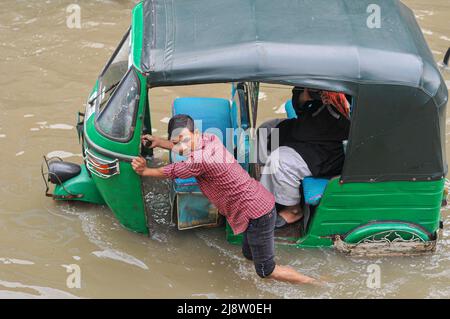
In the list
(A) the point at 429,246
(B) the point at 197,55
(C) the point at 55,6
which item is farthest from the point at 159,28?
(C) the point at 55,6

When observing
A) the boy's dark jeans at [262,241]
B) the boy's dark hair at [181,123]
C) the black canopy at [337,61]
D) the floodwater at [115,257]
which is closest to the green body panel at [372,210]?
the black canopy at [337,61]

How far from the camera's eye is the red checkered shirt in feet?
14.3

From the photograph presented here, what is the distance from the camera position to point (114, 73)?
523 cm

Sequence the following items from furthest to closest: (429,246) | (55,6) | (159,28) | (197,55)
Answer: (55,6) < (429,246) < (159,28) < (197,55)

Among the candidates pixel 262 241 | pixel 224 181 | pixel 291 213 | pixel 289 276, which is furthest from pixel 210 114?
pixel 289 276

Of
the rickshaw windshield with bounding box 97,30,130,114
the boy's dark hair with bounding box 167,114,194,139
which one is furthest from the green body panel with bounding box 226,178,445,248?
the rickshaw windshield with bounding box 97,30,130,114

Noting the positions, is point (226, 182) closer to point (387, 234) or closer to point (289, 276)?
point (289, 276)

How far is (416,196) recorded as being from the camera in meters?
4.79

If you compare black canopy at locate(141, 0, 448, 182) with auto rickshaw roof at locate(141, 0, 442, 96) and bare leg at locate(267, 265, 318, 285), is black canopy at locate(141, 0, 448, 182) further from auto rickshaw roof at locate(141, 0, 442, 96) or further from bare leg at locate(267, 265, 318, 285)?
bare leg at locate(267, 265, 318, 285)

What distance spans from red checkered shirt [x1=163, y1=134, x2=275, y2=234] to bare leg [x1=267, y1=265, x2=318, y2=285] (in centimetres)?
48

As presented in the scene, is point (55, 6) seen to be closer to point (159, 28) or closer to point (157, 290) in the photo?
point (159, 28)

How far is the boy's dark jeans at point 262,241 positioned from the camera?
4.57 m

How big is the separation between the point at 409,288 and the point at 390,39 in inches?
74.6

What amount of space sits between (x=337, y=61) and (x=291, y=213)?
1.38 meters
